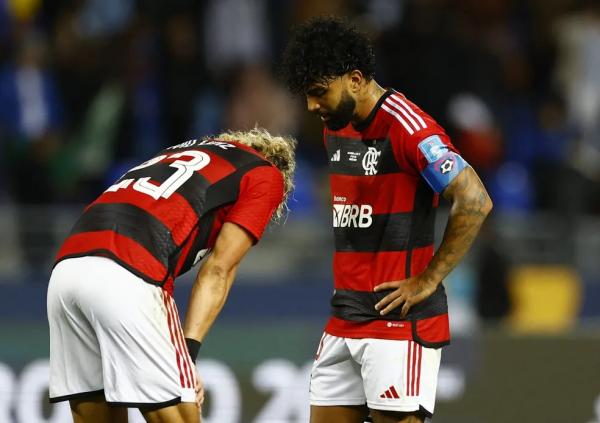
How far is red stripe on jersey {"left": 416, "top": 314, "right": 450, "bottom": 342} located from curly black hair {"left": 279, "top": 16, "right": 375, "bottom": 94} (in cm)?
107

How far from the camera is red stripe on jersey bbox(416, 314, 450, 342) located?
18.0 feet

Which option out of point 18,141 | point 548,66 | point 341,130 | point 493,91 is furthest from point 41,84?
point 341,130

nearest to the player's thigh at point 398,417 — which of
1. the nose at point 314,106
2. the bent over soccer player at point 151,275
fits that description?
the bent over soccer player at point 151,275

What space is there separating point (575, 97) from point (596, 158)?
2.95 feet

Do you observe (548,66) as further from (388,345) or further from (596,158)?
(388,345)

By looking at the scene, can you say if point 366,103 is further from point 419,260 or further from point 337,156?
point 419,260

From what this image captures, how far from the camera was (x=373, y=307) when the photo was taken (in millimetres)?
5504

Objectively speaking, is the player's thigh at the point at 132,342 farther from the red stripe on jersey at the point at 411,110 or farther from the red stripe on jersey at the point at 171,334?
the red stripe on jersey at the point at 411,110

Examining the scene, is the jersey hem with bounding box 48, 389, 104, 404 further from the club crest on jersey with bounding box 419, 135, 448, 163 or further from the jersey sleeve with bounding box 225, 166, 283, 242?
the club crest on jersey with bounding box 419, 135, 448, 163

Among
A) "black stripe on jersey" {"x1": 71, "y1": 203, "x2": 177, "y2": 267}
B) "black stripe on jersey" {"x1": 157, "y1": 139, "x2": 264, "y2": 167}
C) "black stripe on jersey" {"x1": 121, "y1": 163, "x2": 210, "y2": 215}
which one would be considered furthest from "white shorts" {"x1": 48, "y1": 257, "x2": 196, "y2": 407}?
"black stripe on jersey" {"x1": 157, "y1": 139, "x2": 264, "y2": 167}

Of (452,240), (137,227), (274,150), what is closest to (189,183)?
(137,227)

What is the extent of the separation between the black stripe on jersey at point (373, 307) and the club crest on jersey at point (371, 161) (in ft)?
1.69

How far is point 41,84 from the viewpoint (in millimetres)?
11094

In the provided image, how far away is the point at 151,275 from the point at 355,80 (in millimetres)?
1208
